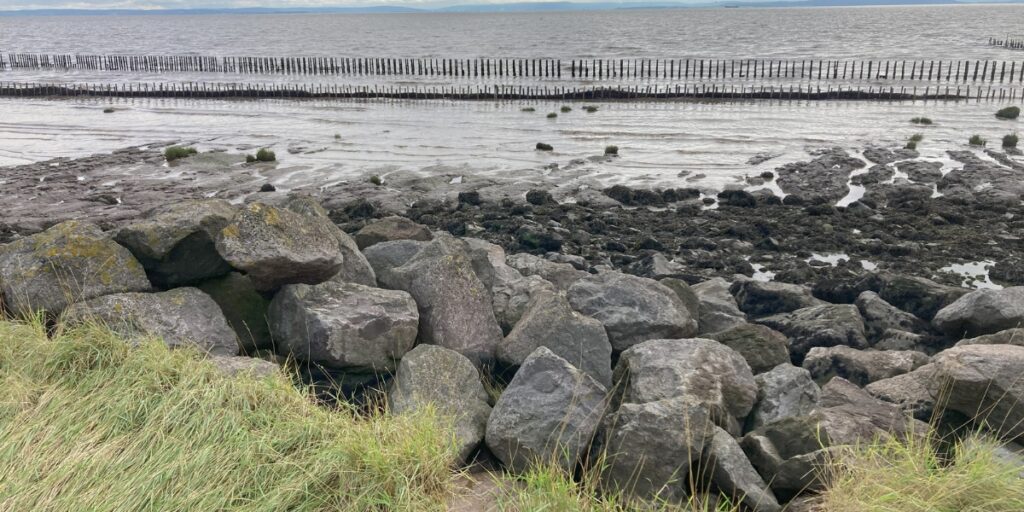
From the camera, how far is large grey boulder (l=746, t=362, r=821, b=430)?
587 centimetres

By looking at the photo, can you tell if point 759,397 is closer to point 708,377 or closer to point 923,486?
point 708,377

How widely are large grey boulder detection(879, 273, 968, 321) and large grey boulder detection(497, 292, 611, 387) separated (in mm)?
6651

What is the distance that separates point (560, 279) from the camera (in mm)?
10664

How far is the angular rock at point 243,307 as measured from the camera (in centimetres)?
646

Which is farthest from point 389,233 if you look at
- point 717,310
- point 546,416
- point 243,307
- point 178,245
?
point 546,416

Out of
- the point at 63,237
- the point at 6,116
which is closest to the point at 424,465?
the point at 63,237

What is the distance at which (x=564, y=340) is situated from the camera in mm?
6430

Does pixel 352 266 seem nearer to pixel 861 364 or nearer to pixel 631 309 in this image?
pixel 631 309

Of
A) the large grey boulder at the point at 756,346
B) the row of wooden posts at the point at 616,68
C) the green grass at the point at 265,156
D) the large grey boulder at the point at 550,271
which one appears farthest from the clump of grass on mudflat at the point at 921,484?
the row of wooden posts at the point at 616,68

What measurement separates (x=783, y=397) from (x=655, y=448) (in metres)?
1.77

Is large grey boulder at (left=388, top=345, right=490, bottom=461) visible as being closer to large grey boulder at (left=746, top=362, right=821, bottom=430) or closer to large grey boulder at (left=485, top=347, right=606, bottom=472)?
large grey boulder at (left=485, top=347, right=606, bottom=472)

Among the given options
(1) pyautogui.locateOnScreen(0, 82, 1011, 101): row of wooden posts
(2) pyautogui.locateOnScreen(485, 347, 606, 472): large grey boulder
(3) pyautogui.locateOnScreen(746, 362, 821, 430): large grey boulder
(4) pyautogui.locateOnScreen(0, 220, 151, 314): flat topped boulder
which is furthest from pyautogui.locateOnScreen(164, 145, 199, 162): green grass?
(3) pyautogui.locateOnScreen(746, 362, 821, 430): large grey boulder

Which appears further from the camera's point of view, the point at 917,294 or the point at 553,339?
the point at 917,294

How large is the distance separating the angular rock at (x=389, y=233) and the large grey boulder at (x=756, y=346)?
4499 mm
